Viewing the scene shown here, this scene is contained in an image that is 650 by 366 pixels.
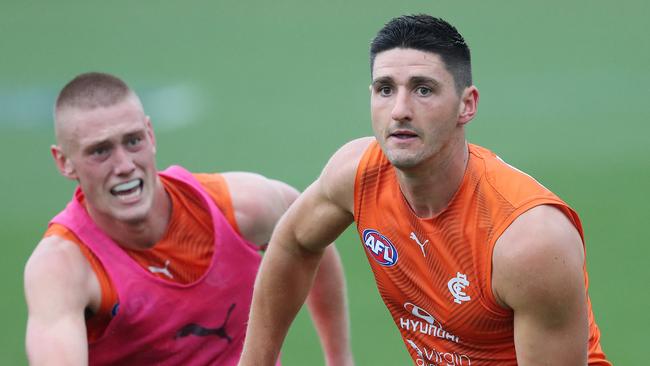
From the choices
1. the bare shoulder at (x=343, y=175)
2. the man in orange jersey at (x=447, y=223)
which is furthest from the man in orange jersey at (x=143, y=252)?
the bare shoulder at (x=343, y=175)

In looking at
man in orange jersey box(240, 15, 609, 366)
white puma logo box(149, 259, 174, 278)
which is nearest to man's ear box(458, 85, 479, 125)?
man in orange jersey box(240, 15, 609, 366)

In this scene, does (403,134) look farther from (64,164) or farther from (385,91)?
(64,164)

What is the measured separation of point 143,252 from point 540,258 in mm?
2491

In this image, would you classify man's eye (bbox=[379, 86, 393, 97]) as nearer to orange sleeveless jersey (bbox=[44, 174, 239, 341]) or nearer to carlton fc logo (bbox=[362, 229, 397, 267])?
carlton fc logo (bbox=[362, 229, 397, 267])

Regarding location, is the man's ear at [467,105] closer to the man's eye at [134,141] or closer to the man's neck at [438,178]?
the man's neck at [438,178]

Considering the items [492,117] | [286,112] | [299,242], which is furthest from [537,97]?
[299,242]

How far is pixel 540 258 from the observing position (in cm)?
416

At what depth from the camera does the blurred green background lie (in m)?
10.8

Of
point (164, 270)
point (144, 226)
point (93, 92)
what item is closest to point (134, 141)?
point (93, 92)

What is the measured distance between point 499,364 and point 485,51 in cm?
1113

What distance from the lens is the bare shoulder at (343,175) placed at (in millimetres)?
4910

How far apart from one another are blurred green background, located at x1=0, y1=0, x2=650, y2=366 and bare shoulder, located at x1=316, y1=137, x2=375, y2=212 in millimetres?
4204

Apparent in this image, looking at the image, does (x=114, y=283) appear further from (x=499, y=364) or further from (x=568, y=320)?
(x=568, y=320)

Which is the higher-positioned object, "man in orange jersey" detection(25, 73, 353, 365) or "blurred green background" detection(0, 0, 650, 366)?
"blurred green background" detection(0, 0, 650, 366)
